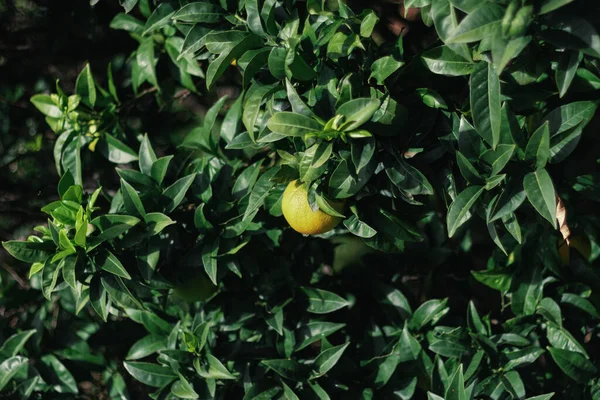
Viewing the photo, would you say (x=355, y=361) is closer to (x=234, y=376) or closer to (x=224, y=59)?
(x=234, y=376)

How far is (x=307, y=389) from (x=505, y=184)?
2.72 ft

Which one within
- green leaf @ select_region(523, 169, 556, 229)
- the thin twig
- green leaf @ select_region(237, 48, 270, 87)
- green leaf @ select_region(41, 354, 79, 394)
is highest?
green leaf @ select_region(237, 48, 270, 87)

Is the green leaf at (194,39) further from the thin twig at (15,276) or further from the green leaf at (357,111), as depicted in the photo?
the thin twig at (15,276)

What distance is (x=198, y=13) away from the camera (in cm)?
155

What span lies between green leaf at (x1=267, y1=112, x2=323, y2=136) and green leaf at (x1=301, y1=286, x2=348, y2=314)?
0.68 meters

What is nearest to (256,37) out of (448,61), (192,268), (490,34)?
(448,61)

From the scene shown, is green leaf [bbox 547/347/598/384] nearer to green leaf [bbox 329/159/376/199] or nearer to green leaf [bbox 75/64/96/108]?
green leaf [bbox 329/159/376/199]

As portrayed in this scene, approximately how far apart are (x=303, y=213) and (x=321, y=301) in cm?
52

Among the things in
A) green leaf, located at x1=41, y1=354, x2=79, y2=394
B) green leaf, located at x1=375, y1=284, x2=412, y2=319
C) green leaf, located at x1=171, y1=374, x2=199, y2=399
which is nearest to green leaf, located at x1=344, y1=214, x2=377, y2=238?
green leaf, located at x1=375, y1=284, x2=412, y2=319

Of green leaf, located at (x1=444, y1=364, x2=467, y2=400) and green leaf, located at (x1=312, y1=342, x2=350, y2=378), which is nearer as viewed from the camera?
green leaf, located at (x1=444, y1=364, x2=467, y2=400)

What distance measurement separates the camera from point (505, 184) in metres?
1.32

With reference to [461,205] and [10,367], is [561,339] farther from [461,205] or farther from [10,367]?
[10,367]

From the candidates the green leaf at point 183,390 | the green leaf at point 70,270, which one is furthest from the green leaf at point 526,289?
the green leaf at point 70,270

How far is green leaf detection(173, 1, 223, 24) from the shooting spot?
5.06ft
